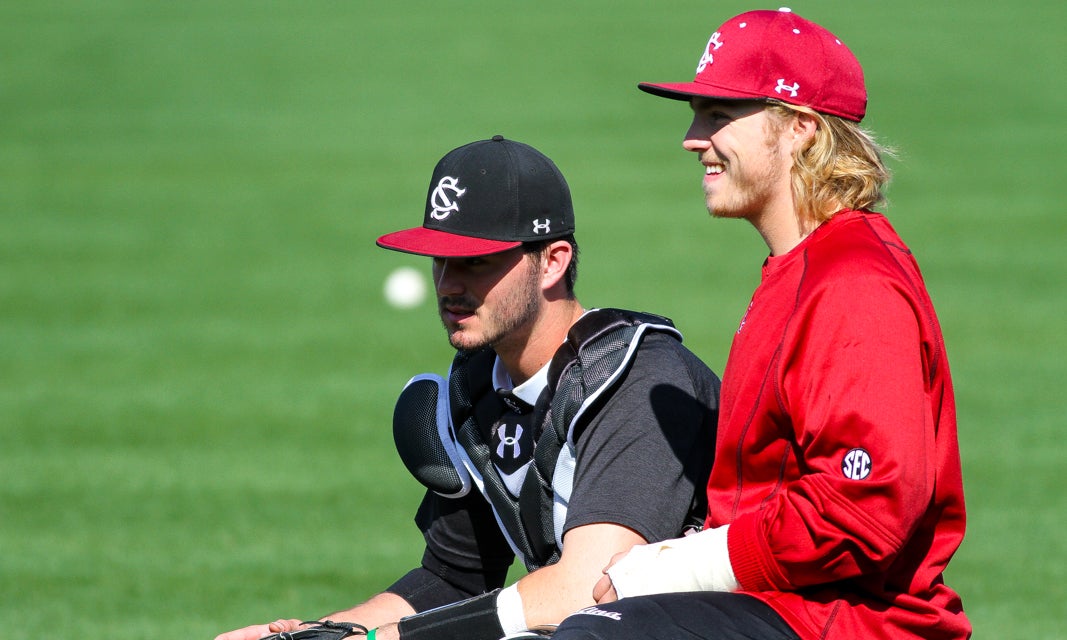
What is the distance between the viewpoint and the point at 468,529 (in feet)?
15.6

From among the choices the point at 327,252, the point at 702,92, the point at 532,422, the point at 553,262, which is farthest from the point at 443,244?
the point at 327,252

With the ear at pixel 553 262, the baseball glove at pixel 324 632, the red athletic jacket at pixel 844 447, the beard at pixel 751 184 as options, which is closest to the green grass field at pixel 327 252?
the baseball glove at pixel 324 632

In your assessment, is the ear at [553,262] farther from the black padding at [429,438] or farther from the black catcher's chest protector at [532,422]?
the black padding at [429,438]

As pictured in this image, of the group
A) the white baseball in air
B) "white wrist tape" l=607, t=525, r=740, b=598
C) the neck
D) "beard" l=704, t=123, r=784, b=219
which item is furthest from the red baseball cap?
the white baseball in air

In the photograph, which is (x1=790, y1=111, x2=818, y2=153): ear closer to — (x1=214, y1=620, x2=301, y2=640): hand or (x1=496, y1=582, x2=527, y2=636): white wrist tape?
(x1=496, y1=582, x2=527, y2=636): white wrist tape

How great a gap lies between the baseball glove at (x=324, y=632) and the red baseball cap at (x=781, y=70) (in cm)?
176

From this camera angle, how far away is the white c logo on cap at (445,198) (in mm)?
4242

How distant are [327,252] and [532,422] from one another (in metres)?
14.4

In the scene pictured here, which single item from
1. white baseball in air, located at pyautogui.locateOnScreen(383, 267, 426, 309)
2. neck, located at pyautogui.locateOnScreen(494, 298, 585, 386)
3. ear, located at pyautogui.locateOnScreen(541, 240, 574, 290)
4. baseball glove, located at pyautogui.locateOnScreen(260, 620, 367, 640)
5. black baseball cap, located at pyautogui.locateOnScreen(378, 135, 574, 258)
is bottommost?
baseball glove, located at pyautogui.locateOnScreen(260, 620, 367, 640)

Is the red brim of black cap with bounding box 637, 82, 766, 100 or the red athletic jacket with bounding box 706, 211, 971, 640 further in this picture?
the red brim of black cap with bounding box 637, 82, 766, 100

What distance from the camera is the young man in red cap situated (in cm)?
306

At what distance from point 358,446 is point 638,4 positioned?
29.9m

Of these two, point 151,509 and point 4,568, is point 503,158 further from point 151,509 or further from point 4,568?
point 151,509

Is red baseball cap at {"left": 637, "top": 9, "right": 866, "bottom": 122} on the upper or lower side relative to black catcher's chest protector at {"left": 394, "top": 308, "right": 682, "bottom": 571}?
upper
